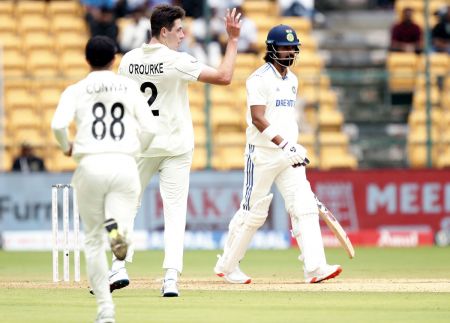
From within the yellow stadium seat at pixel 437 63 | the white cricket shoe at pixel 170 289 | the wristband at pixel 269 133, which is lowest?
the white cricket shoe at pixel 170 289

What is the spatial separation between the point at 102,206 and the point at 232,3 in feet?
41.5

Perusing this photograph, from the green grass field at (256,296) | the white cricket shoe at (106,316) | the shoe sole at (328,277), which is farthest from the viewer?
the shoe sole at (328,277)

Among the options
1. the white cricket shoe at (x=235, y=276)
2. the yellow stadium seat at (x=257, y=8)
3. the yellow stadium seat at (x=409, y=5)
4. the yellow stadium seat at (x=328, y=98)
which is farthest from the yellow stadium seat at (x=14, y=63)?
the white cricket shoe at (x=235, y=276)

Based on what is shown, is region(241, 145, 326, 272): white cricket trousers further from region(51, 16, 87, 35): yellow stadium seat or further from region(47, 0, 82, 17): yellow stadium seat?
region(47, 0, 82, 17): yellow stadium seat

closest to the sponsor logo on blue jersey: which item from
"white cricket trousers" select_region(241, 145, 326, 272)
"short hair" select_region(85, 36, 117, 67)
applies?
"white cricket trousers" select_region(241, 145, 326, 272)

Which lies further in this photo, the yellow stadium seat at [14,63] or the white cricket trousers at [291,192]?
the yellow stadium seat at [14,63]

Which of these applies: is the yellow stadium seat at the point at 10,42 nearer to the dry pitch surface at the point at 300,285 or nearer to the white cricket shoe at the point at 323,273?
the dry pitch surface at the point at 300,285

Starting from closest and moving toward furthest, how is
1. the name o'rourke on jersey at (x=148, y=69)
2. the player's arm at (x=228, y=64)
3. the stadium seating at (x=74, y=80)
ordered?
1. the player's arm at (x=228, y=64)
2. the name o'rourke on jersey at (x=148, y=69)
3. the stadium seating at (x=74, y=80)

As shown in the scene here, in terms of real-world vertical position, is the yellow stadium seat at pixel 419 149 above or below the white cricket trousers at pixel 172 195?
below

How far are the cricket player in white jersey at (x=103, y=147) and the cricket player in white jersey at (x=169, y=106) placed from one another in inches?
70.1

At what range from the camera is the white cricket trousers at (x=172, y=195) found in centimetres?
996

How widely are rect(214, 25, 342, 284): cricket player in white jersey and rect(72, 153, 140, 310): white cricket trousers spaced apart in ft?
9.95

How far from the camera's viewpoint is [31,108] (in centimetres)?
1942

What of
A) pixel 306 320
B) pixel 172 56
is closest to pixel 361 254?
pixel 172 56
